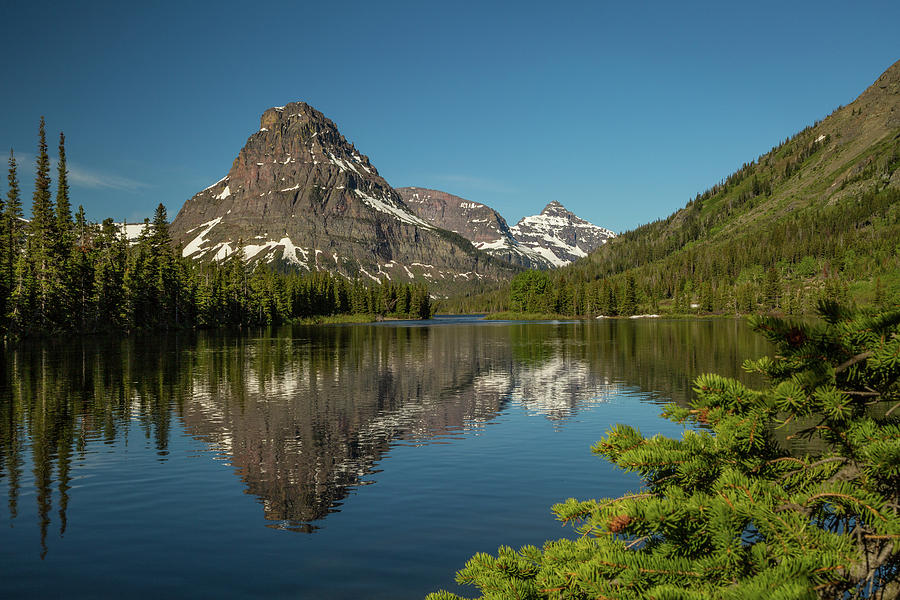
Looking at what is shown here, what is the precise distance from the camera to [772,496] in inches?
157

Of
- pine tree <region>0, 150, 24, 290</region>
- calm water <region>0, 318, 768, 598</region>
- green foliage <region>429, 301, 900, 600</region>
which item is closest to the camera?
green foliage <region>429, 301, 900, 600</region>

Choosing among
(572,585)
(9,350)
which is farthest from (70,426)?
(9,350)

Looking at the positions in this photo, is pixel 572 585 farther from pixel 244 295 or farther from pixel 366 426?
pixel 244 295

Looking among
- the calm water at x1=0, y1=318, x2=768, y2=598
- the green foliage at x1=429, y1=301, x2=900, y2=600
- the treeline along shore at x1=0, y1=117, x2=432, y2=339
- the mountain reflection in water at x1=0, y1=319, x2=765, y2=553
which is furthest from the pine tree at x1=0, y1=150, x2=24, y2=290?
the green foliage at x1=429, y1=301, x2=900, y2=600

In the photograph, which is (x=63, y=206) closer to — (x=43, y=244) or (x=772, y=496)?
(x=43, y=244)

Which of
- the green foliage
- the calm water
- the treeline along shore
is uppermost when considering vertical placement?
the treeline along shore

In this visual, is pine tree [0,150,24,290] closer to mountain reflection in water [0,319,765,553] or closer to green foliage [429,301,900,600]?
mountain reflection in water [0,319,765,553]

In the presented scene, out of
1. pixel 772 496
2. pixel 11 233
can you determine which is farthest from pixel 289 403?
pixel 11 233

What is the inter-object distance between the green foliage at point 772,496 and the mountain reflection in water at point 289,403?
11.4m

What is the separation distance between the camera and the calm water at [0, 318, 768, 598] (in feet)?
38.2

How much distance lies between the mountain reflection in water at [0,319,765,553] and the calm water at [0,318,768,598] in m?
0.14

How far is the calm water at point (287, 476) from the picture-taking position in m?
11.6

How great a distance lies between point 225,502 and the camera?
51.4ft

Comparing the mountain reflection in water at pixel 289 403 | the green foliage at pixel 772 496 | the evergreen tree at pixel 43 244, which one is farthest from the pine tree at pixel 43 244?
the green foliage at pixel 772 496
